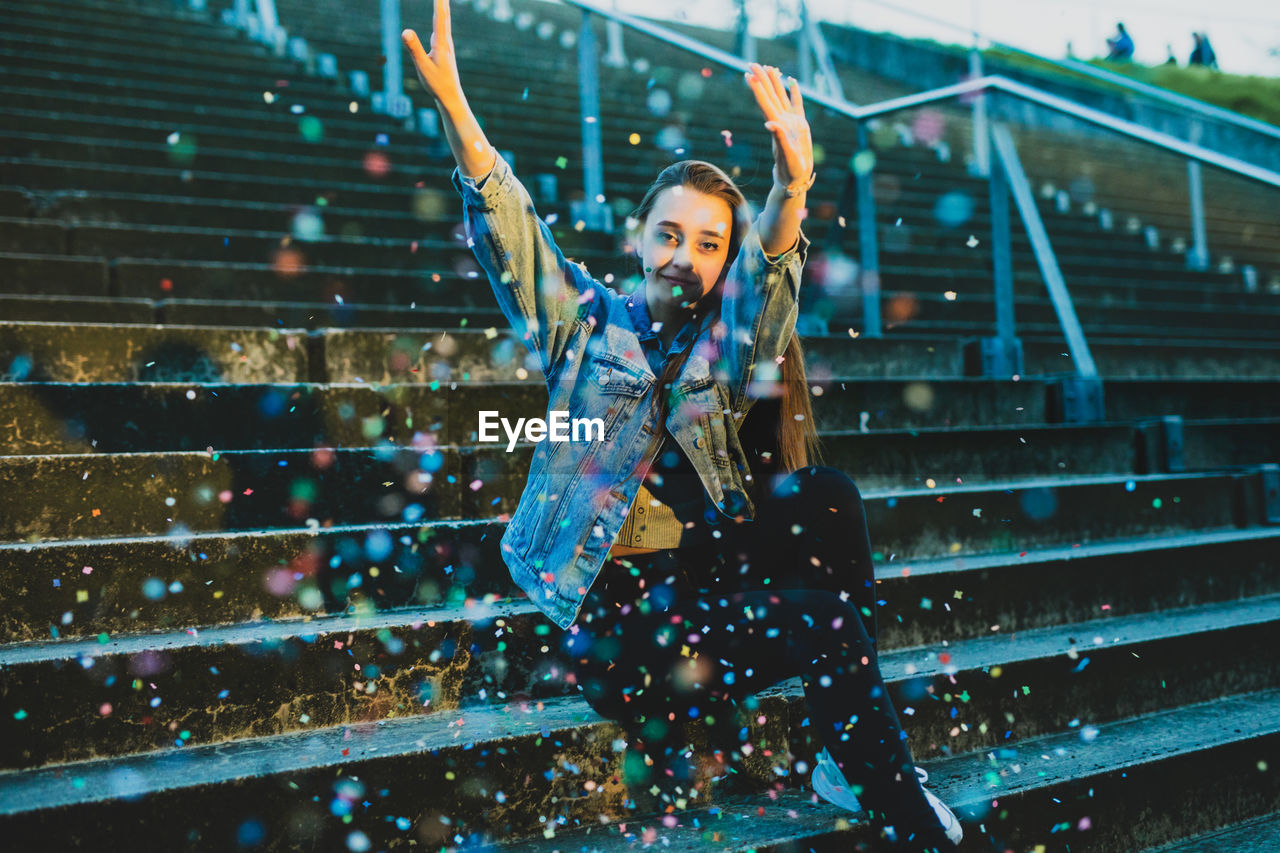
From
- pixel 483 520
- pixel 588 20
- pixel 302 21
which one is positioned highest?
pixel 302 21

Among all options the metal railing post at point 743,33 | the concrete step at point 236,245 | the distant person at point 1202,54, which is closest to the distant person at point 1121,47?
the distant person at point 1202,54

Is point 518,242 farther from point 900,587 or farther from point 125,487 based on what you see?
point 900,587

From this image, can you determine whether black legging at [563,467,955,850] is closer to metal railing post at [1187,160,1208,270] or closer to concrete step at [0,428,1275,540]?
concrete step at [0,428,1275,540]

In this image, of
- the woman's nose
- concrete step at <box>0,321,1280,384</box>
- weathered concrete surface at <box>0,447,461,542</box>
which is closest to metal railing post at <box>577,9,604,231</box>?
concrete step at <box>0,321,1280,384</box>

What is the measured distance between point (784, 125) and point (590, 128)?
281cm

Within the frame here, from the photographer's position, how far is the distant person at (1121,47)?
39.8ft

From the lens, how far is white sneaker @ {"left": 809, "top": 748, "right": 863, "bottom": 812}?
1.84m

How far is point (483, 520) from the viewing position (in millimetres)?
2334

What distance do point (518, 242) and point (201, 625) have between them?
999mm

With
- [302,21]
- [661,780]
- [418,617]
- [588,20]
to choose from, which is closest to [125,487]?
[418,617]

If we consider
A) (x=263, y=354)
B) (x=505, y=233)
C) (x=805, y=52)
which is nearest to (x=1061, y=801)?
(x=505, y=233)

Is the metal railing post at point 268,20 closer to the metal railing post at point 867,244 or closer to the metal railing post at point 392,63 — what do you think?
the metal railing post at point 392,63

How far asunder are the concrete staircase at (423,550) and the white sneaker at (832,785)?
4 centimetres

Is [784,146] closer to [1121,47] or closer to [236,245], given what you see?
[236,245]
